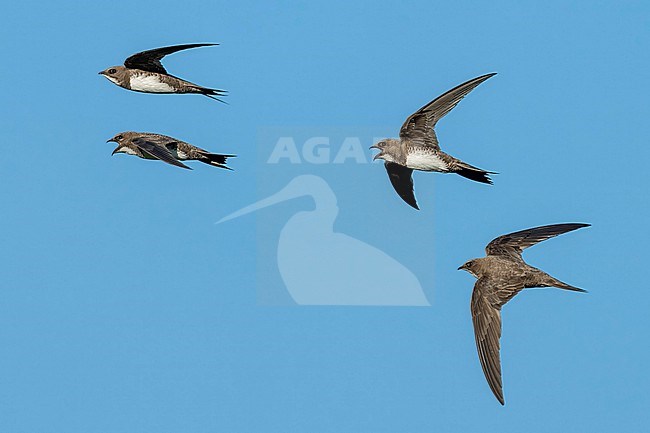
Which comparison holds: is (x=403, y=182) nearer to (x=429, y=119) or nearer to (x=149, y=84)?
(x=429, y=119)

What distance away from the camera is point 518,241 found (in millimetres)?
23969

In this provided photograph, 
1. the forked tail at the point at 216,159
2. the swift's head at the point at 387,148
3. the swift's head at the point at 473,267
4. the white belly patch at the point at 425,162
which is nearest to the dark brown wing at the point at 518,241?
the swift's head at the point at 473,267

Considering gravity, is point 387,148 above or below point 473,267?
above

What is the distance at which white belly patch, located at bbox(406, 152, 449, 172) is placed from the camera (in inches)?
926

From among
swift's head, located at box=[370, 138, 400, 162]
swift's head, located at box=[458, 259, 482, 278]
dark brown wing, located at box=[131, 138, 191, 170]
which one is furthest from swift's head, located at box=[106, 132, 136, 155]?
swift's head, located at box=[458, 259, 482, 278]

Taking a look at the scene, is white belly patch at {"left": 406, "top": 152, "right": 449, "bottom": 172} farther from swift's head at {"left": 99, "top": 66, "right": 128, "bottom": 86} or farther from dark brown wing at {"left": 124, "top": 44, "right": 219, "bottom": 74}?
swift's head at {"left": 99, "top": 66, "right": 128, "bottom": 86}

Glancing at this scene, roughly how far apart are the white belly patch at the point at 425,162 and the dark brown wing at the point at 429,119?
20 cm

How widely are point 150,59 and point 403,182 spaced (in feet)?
16.5

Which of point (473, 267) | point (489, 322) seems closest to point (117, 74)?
point (473, 267)

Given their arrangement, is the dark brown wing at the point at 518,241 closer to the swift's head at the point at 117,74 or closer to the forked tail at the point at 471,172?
the forked tail at the point at 471,172

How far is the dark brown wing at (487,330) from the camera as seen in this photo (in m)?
21.9

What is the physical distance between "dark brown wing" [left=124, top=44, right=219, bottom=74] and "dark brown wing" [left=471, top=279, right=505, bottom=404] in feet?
21.9

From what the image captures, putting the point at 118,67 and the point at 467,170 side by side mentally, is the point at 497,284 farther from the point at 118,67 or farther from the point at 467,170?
the point at 118,67

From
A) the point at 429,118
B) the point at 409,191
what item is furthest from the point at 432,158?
the point at 409,191
